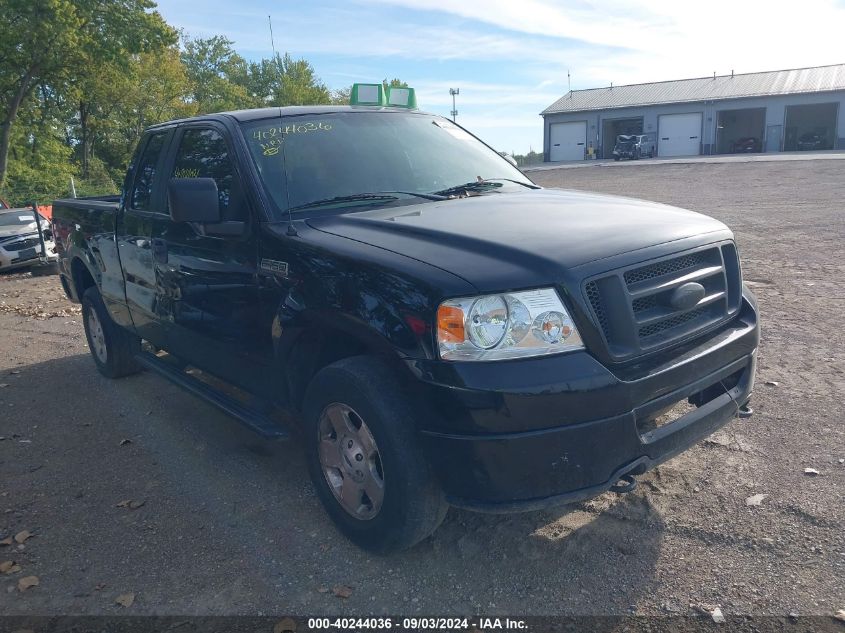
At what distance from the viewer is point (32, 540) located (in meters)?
3.64

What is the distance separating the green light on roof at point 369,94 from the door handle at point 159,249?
167cm

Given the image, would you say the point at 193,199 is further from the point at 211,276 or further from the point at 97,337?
the point at 97,337

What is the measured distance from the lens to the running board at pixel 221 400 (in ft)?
11.9

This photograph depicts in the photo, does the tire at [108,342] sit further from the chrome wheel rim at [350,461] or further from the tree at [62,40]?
the tree at [62,40]

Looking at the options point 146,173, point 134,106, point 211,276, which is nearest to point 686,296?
point 211,276

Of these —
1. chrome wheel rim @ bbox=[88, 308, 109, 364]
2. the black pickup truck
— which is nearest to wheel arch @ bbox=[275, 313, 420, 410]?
the black pickup truck

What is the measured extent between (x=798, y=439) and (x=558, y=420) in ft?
7.68

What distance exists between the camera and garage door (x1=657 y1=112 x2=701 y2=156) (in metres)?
52.8

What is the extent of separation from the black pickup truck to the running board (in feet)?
0.07

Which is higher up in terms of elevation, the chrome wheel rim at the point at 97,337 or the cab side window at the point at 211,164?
the cab side window at the point at 211,164

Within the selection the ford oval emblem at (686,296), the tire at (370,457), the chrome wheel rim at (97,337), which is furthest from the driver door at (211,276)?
the ford oval emblem at (686,296)

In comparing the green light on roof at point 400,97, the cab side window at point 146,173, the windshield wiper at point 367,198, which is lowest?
the windshield wiper at point 367,198

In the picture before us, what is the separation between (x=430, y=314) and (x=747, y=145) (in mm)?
55420

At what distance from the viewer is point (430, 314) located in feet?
8.80
